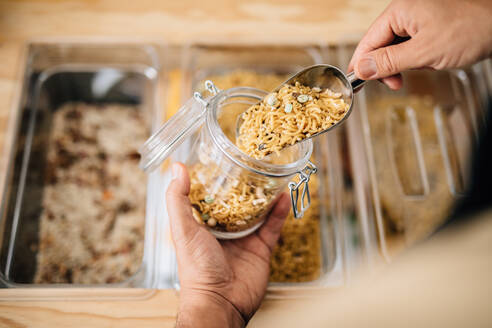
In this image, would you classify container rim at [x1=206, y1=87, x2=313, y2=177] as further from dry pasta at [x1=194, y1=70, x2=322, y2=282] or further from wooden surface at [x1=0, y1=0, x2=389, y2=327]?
wooden surface at [x1=0, y1=0, x2=389, y2=327]

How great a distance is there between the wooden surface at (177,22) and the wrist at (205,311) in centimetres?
92

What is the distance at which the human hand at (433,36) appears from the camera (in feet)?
2.51

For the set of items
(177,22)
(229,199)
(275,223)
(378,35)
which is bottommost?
(275,223)

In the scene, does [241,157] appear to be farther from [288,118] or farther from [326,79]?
[326,79]

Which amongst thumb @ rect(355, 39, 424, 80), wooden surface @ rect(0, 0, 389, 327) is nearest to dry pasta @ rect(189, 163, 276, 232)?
thumb @ rect(355, 39, 424, 80)

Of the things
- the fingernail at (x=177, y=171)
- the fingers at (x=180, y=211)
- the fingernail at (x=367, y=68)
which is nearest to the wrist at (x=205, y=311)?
the fingers at (x=180, y=211)

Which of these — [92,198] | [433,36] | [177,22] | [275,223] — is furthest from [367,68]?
[92,198]

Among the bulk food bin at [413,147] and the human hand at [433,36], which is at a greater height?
the human hand at [433,36]

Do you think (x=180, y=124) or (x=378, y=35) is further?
(x=378, y=35)

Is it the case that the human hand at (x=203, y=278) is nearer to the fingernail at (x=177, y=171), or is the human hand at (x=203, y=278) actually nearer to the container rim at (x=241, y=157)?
the fingernail at (x=177, y=171)

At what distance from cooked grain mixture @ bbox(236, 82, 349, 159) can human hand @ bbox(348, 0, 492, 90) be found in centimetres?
14

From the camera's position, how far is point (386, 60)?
771 millimetres

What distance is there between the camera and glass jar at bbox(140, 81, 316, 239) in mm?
693

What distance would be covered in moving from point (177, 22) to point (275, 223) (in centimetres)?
90
